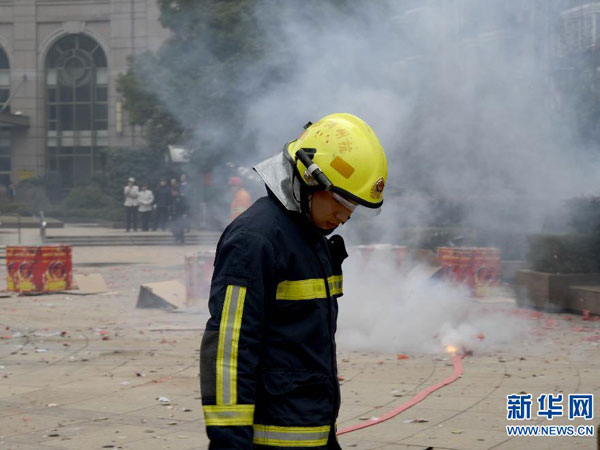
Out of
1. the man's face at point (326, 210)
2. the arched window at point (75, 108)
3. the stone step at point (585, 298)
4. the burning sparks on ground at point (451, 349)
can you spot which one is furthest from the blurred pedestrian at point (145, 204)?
the man's face at point (326, 210)

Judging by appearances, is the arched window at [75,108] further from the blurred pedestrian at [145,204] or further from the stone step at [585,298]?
the stone step at [585,298]

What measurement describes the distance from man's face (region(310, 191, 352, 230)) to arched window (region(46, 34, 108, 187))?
1673 inches

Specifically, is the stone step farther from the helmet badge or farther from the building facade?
the building facade

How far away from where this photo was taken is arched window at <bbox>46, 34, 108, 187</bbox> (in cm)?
4391

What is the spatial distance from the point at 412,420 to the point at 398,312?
122 inches

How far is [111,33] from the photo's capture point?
4216 cm

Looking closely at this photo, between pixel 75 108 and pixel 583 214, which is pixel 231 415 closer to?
pixel 583 214

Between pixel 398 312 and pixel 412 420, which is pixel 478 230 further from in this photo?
pixel 412 420

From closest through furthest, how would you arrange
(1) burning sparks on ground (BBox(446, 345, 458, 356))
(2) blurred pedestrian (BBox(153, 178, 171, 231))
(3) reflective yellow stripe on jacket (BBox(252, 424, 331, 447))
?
(3) reflective yellow stripe on jacket (BBox(252, 424, 331, 447))
(1) burning sparks on ground (BBox(446, 345, 458, 356))
(2) blurred pedestrian (BBox(153, 178, 171, 231))

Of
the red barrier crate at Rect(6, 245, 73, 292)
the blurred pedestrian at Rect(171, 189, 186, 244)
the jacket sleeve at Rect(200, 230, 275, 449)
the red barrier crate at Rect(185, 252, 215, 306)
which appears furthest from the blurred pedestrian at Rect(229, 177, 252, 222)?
the blurred pedestrian at Rect(171, 189, 186, 244)

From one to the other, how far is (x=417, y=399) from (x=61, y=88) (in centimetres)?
4117

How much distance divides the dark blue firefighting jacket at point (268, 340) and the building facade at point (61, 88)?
40.7 m

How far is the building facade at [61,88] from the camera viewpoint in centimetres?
4291

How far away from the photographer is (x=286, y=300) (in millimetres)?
2605
